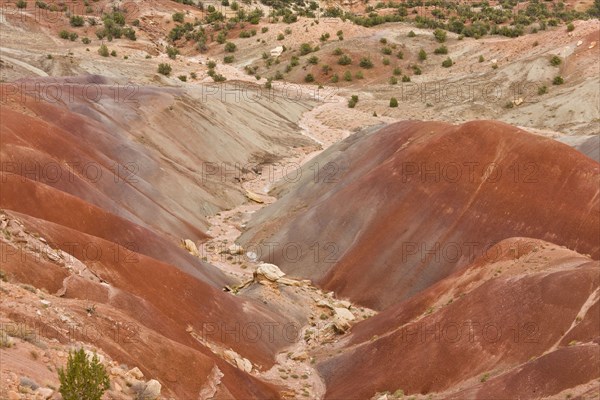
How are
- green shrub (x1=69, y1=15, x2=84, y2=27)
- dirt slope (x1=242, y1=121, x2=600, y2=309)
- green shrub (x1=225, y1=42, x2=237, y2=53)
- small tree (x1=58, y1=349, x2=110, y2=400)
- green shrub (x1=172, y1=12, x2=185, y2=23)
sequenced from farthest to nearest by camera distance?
green shrub (x1=172, y1=12, x2=185, y2=23) < green shrub (x1=225, y1=42, x2=237, y2=53) < green shrub (x1=69, y1=15, x2=84, y2=27) < dirt slope (x1=242, y1=121, x2=600, y2=309) < small tree (x1=58, y1=349, x2=110, y2=400)

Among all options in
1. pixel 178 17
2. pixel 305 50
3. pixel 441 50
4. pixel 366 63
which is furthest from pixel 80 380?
pixel 178 17

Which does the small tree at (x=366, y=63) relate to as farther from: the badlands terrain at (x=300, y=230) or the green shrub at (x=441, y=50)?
the badlands terrain at (x=300, y=230)

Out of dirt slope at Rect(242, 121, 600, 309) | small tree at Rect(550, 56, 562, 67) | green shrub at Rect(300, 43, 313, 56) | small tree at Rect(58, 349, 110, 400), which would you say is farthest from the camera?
green shrub at Rect(300, 43, 313, 56)

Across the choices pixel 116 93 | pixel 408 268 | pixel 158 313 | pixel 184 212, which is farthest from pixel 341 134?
pixel 158 313

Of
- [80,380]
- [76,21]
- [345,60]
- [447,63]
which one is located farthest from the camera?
[76,21]

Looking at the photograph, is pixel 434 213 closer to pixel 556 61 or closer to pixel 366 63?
pixel 556 61

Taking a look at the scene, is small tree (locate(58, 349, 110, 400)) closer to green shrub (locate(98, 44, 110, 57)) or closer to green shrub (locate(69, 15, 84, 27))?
green shrub (locate(98, 44, 110, 57))

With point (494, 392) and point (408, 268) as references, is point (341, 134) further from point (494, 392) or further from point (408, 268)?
point (494, 392)

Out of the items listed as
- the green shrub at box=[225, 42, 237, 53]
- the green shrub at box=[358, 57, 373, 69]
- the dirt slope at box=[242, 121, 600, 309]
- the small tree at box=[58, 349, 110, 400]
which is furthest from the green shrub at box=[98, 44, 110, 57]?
the small tree at box=[58, 349, 110, 400]

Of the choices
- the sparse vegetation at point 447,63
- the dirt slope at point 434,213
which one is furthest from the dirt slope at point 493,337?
the sparse vegetation at point 447,63
